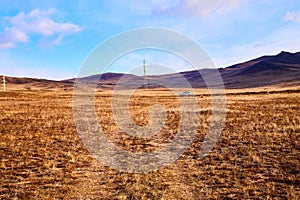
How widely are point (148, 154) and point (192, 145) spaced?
2.29 metres

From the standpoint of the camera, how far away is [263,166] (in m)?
8.29

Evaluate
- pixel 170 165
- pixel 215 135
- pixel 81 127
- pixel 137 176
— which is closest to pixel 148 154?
pixel 170 165

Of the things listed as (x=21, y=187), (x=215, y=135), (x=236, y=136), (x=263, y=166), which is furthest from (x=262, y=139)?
(x=21, y=187)

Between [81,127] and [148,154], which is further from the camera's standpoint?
[81,127]

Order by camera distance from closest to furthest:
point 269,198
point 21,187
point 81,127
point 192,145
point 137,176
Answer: point 269,198, point 21,187, point 137,176, point 192,145, point 81,127

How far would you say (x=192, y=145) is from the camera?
38.1ft

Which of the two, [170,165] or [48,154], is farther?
[48,154]

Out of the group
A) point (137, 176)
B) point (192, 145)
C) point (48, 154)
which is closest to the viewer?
point (137, 176)

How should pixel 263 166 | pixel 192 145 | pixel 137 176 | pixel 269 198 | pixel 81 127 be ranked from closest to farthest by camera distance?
pixel 269 198 < pixel 137 176 < pixel 263 166 < pixel 192 145 < pixel 81 127

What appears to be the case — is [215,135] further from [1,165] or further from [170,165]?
[1,165]

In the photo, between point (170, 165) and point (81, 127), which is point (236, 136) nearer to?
point (170, 165)

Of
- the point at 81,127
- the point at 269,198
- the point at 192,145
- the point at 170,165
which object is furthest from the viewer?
the point at 81,127

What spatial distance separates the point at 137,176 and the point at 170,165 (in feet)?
5.02

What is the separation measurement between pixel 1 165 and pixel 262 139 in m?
10.5
